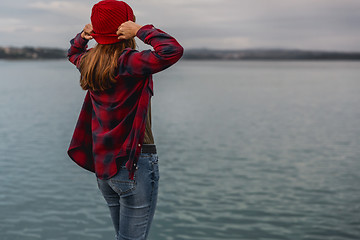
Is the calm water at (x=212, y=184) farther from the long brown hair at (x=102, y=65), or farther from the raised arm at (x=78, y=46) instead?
the long brown hair at (x=102, y=65)

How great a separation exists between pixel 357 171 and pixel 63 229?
10862mm

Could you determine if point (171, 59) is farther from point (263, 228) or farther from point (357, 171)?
point (357, 171)

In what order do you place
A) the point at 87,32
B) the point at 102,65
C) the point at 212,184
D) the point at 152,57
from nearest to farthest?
the point at 152,57 < the point at 102,65 < the point at 87,32 < the point at 212,184

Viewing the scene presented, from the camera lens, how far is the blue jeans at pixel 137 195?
9.26 ft

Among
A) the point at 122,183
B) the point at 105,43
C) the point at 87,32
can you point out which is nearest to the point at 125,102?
the point at 105,43

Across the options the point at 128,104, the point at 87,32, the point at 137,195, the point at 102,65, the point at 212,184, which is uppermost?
the point at 87,32

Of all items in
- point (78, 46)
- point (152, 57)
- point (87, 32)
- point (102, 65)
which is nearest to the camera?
point (152, 57)

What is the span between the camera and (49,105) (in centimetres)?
3778

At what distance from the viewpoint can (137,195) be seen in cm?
283

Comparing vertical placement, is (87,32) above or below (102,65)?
above

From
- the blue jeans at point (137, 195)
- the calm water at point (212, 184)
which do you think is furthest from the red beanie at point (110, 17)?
the calm water at point (212, 184)

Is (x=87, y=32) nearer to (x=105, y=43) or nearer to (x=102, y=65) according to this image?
(x=105, y=43)

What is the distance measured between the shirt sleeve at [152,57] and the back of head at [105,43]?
0.32 ft

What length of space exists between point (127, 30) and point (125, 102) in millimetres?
470
